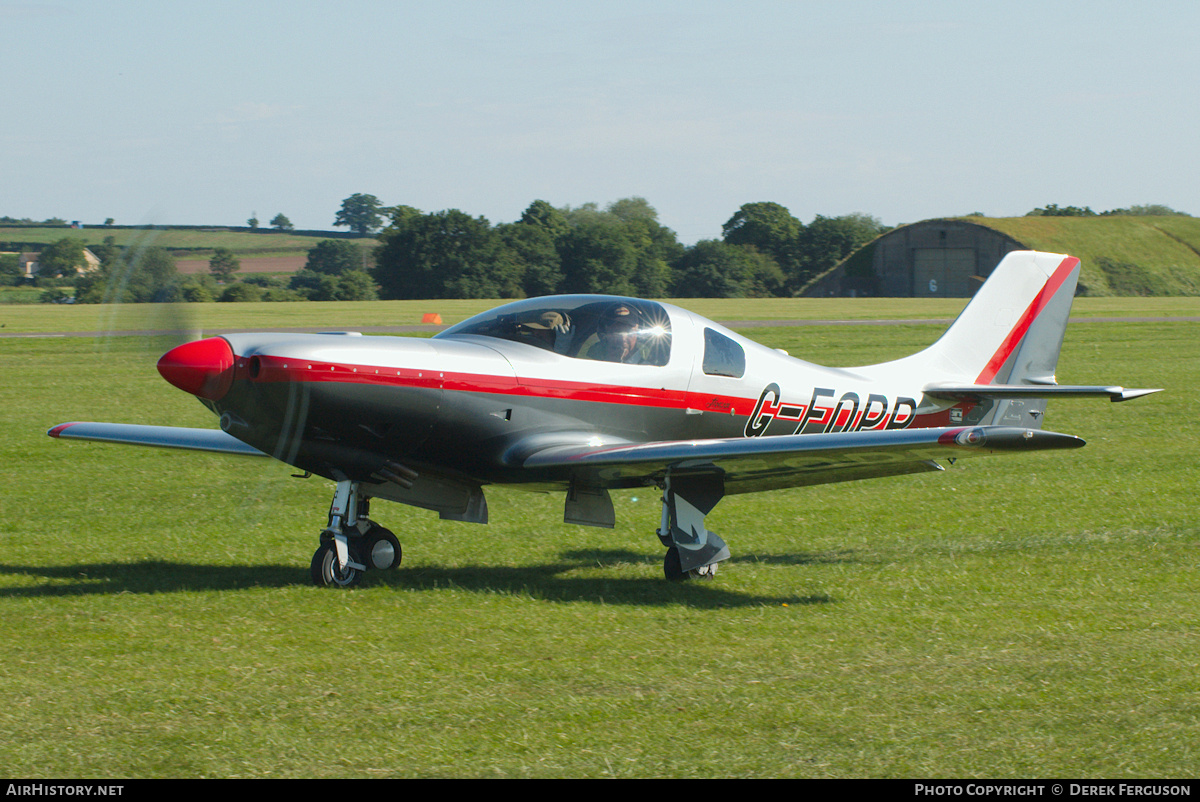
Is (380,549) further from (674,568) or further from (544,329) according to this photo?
(674,568)

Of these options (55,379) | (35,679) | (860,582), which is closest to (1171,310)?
(55,379)

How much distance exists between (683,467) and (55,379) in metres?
21.9

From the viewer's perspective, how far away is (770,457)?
762 cm

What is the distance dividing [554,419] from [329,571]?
1.90 meters

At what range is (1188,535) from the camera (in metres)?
9.59

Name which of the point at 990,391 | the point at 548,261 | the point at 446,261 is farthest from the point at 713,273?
the point at 990,391

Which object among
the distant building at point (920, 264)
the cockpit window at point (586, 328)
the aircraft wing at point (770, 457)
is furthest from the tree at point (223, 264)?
the distant building at point (920, 264)

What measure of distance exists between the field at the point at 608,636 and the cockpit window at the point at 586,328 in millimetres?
1289

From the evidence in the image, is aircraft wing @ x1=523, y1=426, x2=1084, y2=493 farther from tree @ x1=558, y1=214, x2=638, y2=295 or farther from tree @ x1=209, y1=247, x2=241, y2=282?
tree @ x1=558, y1=214, x2=638, y2=295

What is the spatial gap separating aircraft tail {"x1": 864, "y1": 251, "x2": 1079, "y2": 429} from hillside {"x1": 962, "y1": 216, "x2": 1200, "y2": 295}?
82.2 m

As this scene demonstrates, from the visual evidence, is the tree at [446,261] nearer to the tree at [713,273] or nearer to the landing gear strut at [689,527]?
the tree at [713,273]

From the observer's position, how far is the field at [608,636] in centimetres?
485

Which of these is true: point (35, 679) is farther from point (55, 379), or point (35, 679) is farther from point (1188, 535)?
point (55, 379)

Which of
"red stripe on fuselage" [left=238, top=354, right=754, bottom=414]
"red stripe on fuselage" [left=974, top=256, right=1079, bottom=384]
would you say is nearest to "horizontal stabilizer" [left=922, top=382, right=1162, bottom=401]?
"red stripe on fuselage" [left=974, top=256, right=1079, bottom=384]
